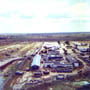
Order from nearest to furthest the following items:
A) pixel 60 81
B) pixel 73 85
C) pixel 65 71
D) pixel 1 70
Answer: pixel 73 85, pixel 60 81, pixel 65 71, pixel 1 70

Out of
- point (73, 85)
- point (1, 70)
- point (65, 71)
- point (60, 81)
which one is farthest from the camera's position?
point (1, 70)

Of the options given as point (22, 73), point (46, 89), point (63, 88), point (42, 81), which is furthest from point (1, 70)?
point (63, 88)

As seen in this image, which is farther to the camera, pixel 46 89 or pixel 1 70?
pixel 1 70

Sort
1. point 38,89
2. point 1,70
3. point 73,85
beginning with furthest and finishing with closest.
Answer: point 1,70
point 73,85
point 38,89

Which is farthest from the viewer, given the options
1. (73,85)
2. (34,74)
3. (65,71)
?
(65,71)

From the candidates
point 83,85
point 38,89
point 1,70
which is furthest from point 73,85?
point 1,70

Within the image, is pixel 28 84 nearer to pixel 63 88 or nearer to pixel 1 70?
pixel 63 88

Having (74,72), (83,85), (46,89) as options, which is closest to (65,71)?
(74,72)

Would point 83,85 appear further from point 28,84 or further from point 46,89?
point 28,84
